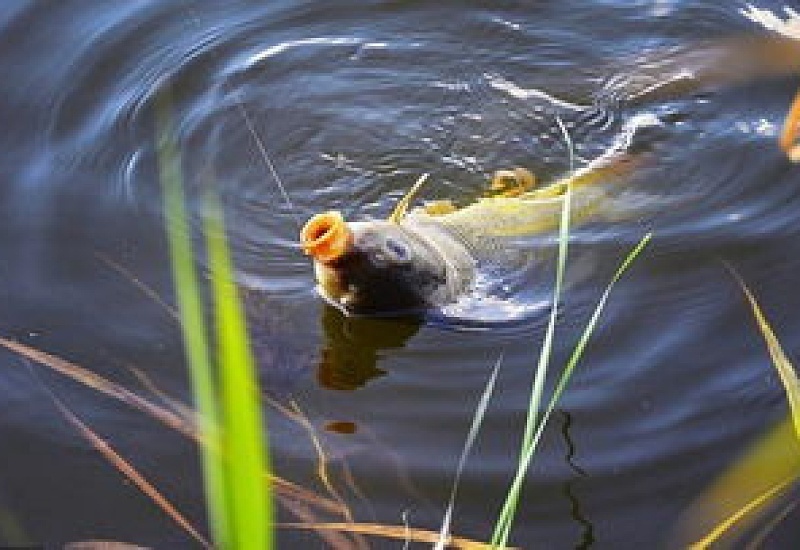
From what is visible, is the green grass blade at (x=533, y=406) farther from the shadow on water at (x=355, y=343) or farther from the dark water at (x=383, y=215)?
the shadow on water at (x=355, y=343)

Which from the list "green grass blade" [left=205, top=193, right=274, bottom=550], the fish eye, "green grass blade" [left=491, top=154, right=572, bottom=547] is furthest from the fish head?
"green grass blade" [left=205, top=193, right=274, bottom=550]

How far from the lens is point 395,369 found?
12.6ft

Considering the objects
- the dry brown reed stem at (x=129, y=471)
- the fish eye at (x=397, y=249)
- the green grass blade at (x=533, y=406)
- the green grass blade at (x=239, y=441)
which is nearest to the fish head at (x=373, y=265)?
the fish eye at (x=397, y=249)

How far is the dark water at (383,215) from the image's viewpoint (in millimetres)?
3398

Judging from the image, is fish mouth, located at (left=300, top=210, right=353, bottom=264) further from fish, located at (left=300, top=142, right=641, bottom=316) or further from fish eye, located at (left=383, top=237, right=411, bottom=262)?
fish eye, located at (left=383, top=237, right=411, bottom=262)

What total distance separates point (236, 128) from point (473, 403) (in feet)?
5.62

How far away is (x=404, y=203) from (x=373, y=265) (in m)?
0.39

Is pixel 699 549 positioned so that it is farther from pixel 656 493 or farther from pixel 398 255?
pixel 398 255

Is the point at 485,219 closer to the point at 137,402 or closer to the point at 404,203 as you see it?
the point at 404,203

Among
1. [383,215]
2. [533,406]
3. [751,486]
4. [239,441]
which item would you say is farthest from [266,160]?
[239,441]

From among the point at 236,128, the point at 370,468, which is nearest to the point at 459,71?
the point at 236,128

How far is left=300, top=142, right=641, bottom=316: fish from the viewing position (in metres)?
3.66

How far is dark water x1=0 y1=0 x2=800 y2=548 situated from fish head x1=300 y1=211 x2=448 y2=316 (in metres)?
0.10

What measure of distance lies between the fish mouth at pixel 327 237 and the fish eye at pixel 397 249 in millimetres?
159
